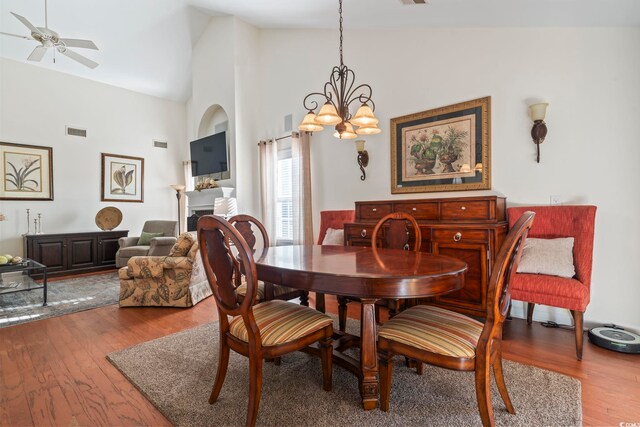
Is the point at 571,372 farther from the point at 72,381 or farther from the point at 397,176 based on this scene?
the point at 72,381

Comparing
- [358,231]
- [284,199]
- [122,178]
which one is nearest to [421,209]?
[358,231]

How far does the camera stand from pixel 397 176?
376 centimetres

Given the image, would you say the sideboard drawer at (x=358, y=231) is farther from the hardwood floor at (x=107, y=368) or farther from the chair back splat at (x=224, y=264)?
the chair back splat at (x=224, y=264)

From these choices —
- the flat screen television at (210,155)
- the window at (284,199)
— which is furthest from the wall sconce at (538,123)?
the flat screen television at (210,155)

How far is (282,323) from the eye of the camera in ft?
5.07

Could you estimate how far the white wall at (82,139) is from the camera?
5125mm

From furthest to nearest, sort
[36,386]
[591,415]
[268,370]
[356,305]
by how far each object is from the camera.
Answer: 1. [356,305]
2. [268,370]
3. [36,386]
4. [591,415]

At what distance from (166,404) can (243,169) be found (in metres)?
4.02

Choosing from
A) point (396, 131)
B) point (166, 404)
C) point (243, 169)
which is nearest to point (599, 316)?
point (396, 131)

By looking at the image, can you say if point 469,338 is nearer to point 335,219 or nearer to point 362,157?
point 335,219

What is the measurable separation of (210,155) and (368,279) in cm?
512

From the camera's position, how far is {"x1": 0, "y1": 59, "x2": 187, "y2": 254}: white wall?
5.12 metres

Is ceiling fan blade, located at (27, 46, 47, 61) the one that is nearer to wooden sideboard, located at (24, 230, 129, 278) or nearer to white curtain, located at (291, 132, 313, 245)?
wooden sideboard, located at (24, 230, 129, 278)

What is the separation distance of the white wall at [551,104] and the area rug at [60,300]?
3.70m
